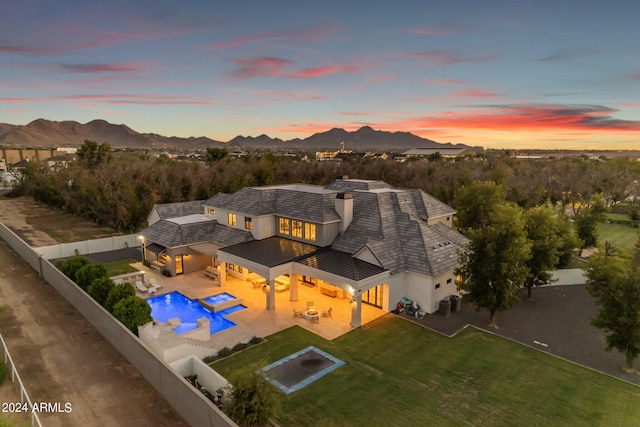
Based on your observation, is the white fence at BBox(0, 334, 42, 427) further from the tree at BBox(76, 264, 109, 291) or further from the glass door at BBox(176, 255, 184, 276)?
the glass door at BBox(176, 255, 184, 276)

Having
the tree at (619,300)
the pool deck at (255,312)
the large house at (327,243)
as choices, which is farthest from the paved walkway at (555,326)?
the pool deck at (255,312)

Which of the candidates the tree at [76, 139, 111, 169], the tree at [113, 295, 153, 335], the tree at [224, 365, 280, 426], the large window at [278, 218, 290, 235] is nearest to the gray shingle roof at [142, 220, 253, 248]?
the large window at [278, 218, 290, 235]

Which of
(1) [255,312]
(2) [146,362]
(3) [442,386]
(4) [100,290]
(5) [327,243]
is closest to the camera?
(2) [146,362]

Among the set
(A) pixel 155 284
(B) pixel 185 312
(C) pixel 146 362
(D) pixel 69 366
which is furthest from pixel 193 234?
(C) pixel 146 362

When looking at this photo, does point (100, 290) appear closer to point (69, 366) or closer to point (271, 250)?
point (69, 366)

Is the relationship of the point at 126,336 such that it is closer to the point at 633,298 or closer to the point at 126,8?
the point at 633,298

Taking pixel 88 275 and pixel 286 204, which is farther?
pixel 286 204
